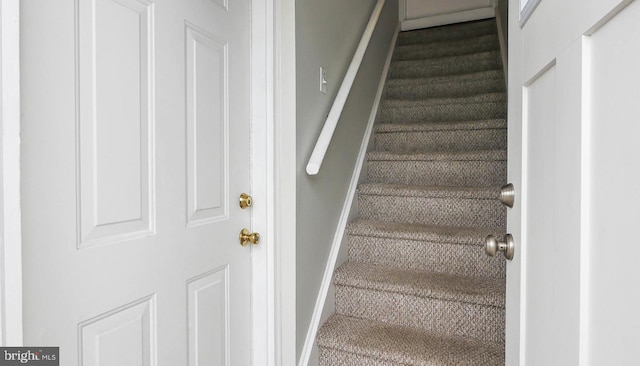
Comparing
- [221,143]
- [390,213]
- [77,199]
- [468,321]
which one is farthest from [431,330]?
A: [77,199]

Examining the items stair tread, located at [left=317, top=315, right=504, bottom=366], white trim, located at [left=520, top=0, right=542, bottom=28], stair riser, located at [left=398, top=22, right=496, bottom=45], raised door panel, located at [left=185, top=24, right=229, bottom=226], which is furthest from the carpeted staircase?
white trim, located at [left=520, top=0, right=542, bottom=28]

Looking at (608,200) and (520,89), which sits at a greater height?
(520,89)

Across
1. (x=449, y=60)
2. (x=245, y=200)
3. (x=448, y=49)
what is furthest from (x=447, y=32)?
(x=245, y=200)

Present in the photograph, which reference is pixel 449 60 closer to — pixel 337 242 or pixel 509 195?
pixel 337 242

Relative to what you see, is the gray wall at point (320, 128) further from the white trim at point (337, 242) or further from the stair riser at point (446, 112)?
the stair riser at point (446, 112)

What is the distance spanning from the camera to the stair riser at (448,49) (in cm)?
300

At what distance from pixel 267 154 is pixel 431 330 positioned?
3.32 ft

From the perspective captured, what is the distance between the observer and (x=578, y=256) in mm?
457

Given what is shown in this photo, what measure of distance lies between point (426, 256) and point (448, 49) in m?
2.18

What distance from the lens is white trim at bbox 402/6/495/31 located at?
336cm

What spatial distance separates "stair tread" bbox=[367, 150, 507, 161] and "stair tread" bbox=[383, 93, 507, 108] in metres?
0.43

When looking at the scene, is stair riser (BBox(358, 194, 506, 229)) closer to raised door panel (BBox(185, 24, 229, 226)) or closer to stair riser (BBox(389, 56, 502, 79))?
raised door panel (BBox(185, 24, 229, 226))

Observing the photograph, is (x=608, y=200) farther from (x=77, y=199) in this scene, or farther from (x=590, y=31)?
(x=77, y=199)

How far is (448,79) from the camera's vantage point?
267 centimetres
